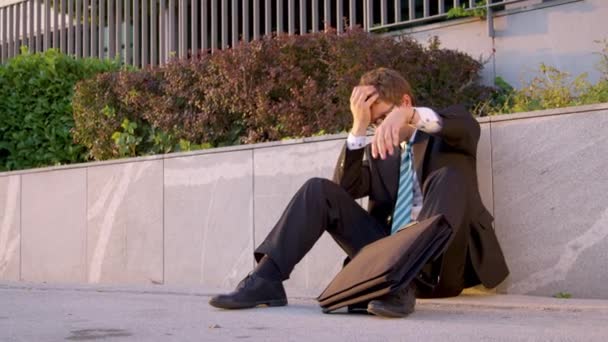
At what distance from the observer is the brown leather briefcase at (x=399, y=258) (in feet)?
14.8

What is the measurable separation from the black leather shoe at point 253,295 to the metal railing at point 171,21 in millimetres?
4835

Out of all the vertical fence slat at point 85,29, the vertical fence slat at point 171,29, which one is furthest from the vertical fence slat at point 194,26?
the vertical fence slat at point 85,29

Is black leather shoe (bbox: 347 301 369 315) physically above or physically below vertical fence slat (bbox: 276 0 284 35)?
below

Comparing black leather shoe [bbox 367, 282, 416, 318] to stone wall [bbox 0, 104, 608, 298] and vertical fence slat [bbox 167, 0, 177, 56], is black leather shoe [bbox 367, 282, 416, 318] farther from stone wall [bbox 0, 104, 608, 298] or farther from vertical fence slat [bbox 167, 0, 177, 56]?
vertical fence slat [bbox 167, 0, 177, 56]

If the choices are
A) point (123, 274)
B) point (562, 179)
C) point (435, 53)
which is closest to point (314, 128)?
point (435, 53)

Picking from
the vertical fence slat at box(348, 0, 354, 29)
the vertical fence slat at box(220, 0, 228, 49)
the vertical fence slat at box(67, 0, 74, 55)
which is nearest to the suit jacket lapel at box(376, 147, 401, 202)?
the vertical fence slat at box(348, 0, 354, 29)

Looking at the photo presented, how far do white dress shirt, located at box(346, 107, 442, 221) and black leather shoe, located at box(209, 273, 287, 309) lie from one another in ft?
2.60

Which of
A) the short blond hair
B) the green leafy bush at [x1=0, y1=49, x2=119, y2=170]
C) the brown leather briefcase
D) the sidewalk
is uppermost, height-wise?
the green leafy bush at [x1=0, y1=49, x2=119, y2=170]

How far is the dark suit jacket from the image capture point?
514cm

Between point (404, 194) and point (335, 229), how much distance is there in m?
0.41

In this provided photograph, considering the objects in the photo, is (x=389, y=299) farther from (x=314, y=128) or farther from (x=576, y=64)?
(x=576, y=64)

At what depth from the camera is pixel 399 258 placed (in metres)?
4.51

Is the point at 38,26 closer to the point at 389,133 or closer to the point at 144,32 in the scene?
the point at 144,32

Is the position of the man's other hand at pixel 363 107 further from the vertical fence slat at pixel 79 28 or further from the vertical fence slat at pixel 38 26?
the vertical fence slat at pixel 38 26
